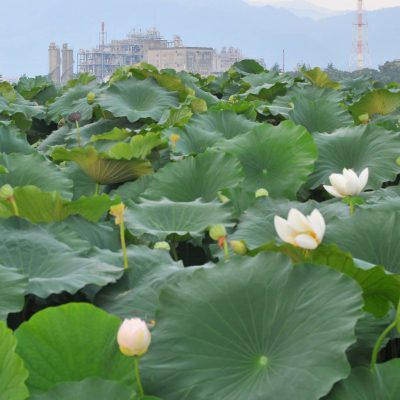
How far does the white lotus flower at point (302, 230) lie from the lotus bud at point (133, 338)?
287mm

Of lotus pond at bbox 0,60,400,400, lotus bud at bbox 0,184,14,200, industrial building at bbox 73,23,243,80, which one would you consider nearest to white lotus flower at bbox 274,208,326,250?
lotus pond at bbox 0,60,400,400

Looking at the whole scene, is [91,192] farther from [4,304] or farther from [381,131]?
[4,304]

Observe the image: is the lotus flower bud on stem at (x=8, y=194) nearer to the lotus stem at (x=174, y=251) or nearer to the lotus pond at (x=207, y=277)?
the lotus pond at (x=207, y=277)

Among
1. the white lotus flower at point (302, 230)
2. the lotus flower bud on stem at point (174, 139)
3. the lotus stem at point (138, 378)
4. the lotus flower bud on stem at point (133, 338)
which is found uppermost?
the lotus flower bud on stem at point (174, 139)

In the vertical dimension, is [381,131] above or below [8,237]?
above

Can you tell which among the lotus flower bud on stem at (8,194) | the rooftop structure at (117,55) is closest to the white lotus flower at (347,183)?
the lotus flower bud on stem at (8,194)

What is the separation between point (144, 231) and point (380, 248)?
1.51 feet

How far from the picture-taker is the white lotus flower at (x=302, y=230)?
969 millimetres

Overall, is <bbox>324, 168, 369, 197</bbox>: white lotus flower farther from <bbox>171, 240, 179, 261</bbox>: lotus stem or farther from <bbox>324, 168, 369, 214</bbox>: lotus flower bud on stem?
<bbox>171, 240, 179, 261</bbox>: lotus stem

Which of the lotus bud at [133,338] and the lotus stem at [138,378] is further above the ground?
the lotus bud at [133,338]

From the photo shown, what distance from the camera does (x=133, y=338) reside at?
2.50 ft

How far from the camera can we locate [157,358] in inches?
34.3

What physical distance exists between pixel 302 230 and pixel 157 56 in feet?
227

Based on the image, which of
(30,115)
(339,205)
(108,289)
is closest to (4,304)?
(108,289)
